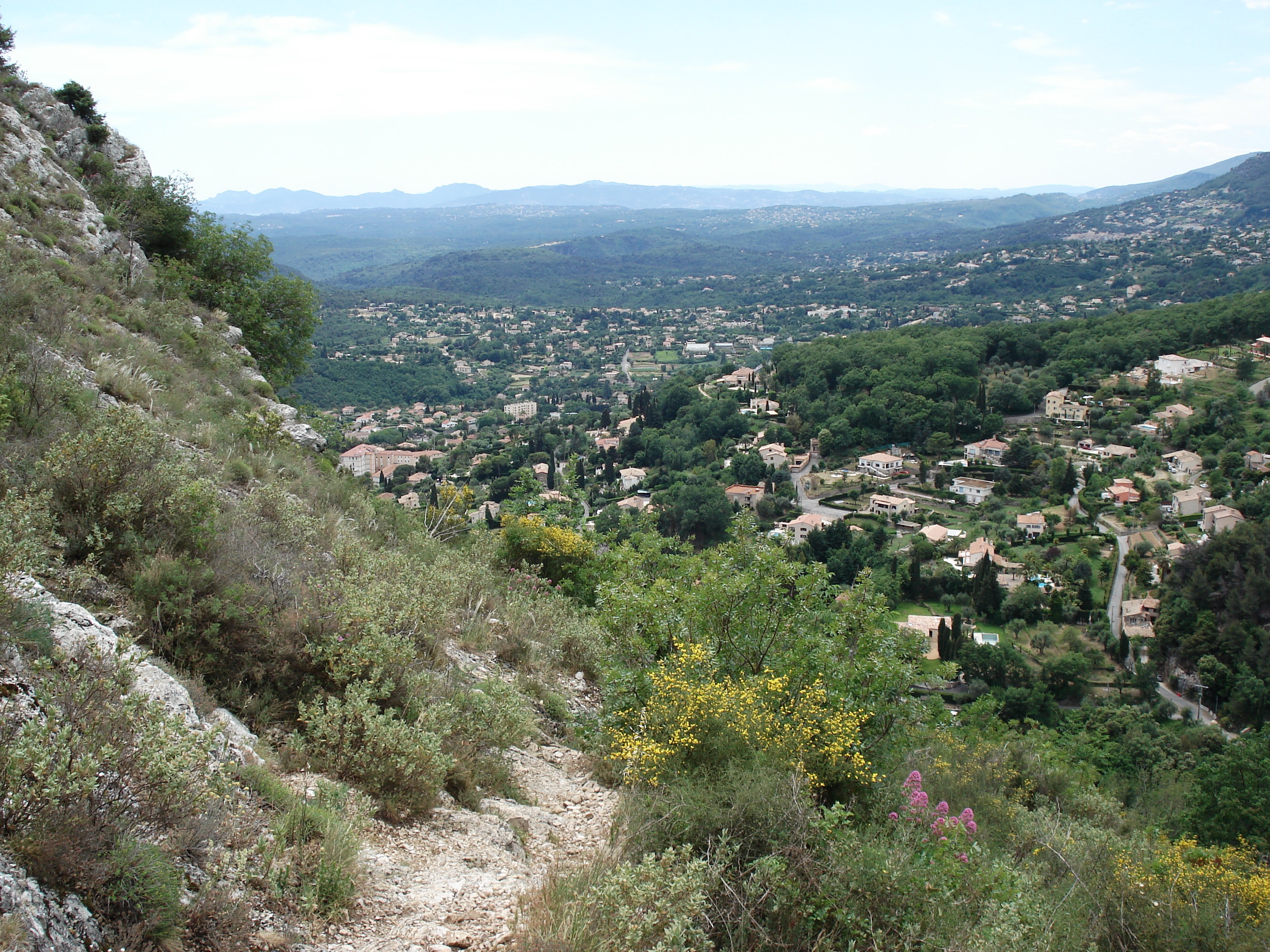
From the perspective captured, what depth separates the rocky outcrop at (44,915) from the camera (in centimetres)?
164

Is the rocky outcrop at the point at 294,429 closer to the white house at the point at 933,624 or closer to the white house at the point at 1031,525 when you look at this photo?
the white house at the point at 933,624

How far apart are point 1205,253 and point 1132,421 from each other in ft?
247

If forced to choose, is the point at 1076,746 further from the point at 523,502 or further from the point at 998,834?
the point at 523,502

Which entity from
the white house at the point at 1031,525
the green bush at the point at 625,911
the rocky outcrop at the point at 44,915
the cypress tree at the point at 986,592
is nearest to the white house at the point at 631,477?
the cypress tree at the point at 986,592

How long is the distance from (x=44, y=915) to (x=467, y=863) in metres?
1.49

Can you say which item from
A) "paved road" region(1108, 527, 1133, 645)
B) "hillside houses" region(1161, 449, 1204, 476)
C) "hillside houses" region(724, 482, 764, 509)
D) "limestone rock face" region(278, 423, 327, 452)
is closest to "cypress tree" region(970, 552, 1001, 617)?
"paved road" region(1108, 527, 1133, 645)

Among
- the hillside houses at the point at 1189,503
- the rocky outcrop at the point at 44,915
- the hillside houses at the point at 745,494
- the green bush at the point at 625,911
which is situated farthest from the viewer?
the hillside houses at the point at 745,494

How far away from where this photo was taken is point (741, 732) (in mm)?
3207

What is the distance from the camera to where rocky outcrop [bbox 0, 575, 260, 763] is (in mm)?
2447

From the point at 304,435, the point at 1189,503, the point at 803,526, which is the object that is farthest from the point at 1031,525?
the point at 304,435

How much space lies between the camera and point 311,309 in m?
13.6

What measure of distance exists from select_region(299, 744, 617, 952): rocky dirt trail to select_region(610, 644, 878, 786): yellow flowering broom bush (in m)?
0.41

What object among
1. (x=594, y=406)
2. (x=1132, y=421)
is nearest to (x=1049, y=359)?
(x=1132, y=421)

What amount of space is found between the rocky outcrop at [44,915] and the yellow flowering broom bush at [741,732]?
6.54 ft
